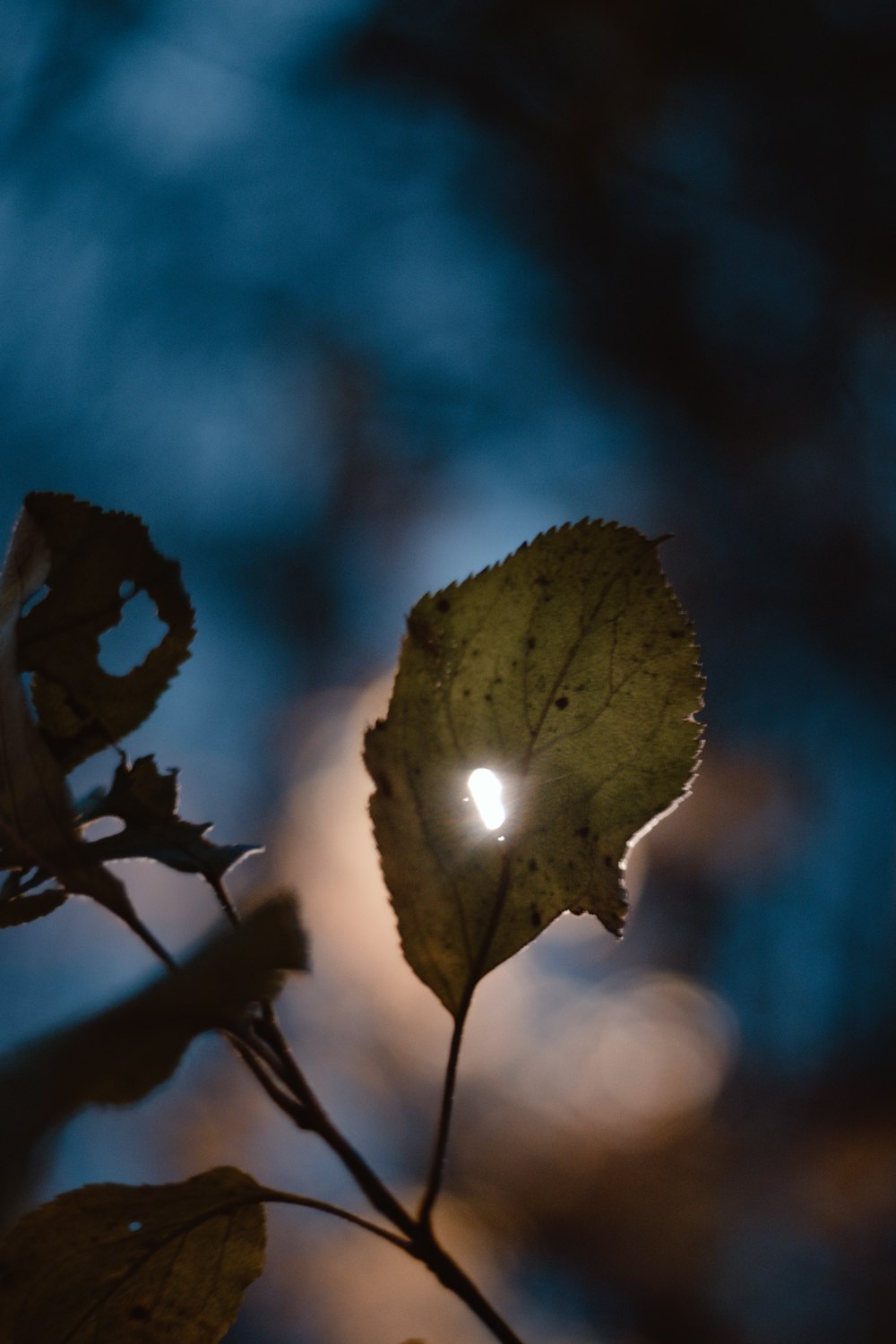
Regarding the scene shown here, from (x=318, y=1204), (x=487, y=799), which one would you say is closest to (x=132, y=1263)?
(x=318, y=1204)

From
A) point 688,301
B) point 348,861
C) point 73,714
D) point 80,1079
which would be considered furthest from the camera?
point 688,301

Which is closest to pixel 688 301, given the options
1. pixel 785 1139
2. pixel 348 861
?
pixel 348 861

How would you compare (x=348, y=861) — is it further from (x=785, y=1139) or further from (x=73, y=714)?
(x=73, y=714)

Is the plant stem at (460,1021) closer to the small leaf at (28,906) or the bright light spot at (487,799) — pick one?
the bright light spot at (487,799)

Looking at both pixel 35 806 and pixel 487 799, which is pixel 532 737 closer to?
pixel 487 799

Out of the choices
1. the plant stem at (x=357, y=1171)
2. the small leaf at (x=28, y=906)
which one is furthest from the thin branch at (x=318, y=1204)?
the small leaf at (x=28, y=906)

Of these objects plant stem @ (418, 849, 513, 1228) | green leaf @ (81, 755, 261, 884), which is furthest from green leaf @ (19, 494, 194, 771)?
plant stem @ (418, 849, 513, 1228)

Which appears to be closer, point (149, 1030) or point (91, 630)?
point (149, 1030)
